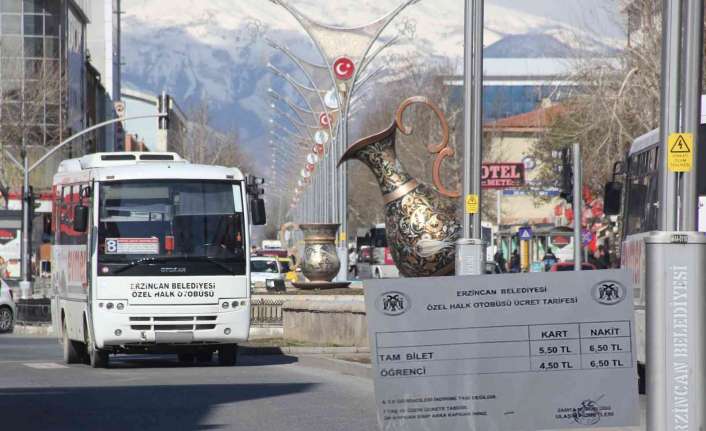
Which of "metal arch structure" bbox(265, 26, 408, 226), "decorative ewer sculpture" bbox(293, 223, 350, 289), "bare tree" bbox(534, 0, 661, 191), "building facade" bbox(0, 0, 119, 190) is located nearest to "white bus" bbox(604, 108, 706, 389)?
"bare tree" bbox(534, 0, 661, 191)

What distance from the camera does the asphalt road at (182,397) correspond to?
1373cm

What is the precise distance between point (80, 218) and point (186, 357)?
4779mm

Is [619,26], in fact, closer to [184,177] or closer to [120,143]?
[184,177]

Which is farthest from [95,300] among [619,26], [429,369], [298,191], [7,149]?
[298,191]

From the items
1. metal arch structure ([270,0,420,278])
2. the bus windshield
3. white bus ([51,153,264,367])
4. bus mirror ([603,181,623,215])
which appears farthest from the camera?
metal arch structure ([270,0,420,278])

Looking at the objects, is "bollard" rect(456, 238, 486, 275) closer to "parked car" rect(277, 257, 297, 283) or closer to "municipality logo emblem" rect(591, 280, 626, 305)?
"municipality logo emblem" rect(591, 280, 626, 305)

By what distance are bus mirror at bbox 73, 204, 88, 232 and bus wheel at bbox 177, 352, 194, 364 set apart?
11.9 ft

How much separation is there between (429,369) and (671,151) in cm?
167

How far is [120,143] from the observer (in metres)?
133

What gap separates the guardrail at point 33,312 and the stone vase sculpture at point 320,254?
657cm

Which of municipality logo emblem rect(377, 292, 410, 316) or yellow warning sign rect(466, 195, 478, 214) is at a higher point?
yellow warning sign rect(466, 195, 478, 214)

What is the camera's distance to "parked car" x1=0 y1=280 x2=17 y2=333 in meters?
34.9

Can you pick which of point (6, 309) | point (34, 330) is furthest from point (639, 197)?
point (34, 330)

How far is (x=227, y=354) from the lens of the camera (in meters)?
23.1
